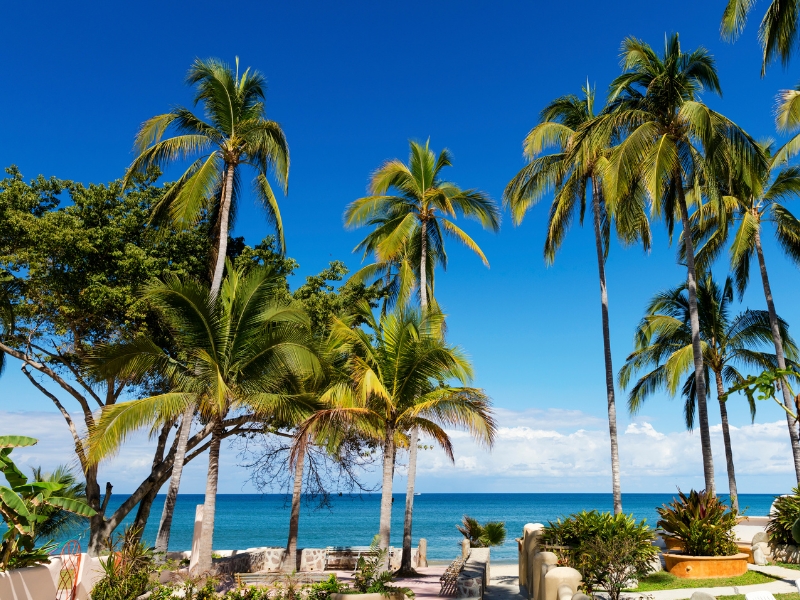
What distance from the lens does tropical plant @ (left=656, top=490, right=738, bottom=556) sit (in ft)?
41.6

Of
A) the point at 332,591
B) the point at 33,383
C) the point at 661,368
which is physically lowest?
the point at 332,591

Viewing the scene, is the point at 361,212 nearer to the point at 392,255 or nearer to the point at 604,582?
the point at 392,255

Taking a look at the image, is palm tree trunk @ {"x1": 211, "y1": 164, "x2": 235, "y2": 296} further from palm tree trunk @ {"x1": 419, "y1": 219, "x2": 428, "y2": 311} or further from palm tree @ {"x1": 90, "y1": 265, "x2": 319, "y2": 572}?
palm tree trunk @ {"x1": 419, "y1": 219, "x2": 428, "y2": 311}

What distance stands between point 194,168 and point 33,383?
298 inches

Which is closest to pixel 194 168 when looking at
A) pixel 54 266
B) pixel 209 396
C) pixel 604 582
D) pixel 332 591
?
pixel 54 266

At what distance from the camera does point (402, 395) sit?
14.1m

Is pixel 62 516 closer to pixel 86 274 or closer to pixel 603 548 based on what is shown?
pixel 86 274

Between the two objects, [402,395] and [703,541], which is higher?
[402,395]

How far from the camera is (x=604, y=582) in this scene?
10.5 m

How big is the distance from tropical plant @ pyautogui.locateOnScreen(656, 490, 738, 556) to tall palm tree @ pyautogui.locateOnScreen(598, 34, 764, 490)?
3.21m

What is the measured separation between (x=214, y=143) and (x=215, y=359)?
7101mm

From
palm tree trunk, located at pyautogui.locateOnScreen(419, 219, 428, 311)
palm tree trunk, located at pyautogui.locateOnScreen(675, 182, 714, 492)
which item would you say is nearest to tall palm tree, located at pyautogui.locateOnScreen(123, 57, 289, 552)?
palm tree trunk, located at pyautogui.locateOnScreen(419, 219, 428, 311)

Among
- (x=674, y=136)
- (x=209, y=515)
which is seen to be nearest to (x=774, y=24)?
(x=674, y=136)

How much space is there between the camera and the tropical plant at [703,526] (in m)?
12.7
